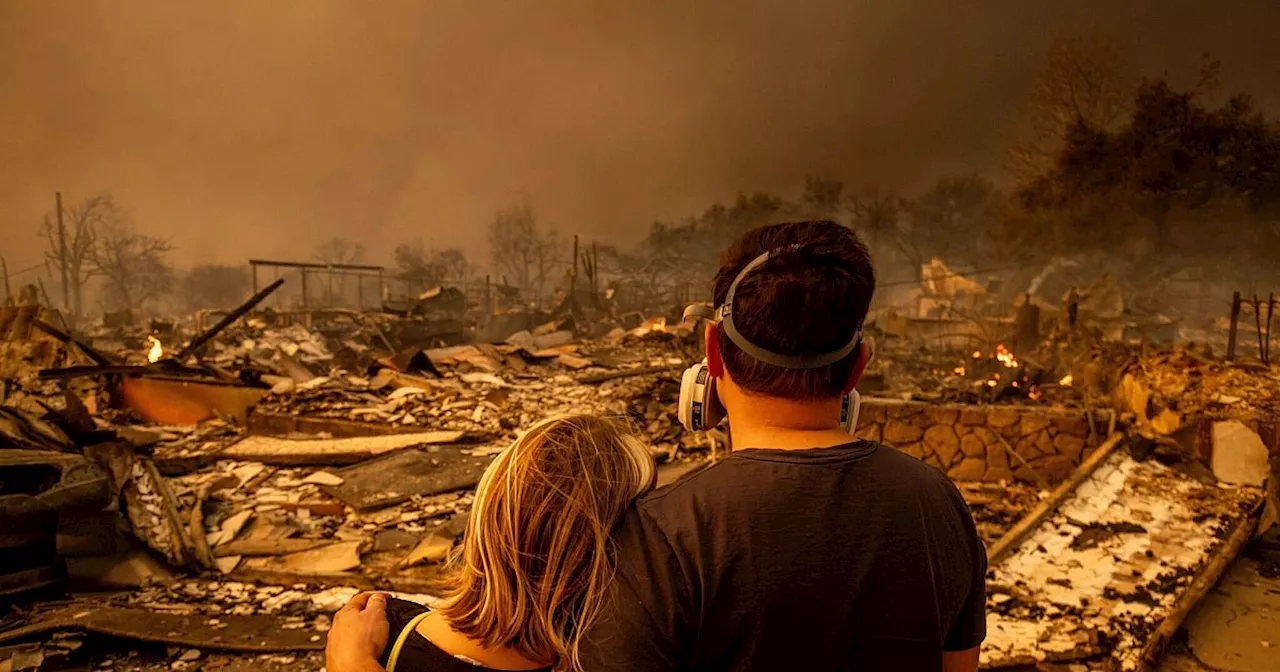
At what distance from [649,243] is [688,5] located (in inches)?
632

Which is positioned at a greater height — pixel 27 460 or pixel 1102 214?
pixel 1102 214

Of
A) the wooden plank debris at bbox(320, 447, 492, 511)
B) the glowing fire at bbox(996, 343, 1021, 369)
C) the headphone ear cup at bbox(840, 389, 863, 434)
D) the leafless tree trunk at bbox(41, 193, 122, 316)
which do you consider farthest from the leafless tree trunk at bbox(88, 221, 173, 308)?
the headphone ear cup at bbox(840, 389, 863, 434)

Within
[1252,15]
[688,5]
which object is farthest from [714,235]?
[1252,15]

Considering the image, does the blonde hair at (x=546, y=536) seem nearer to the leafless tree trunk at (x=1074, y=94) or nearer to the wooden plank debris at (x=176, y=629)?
the wooden plank debris at (x=176, y=629)

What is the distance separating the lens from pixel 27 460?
13.6 feet

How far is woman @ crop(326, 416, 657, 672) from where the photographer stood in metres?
1.08

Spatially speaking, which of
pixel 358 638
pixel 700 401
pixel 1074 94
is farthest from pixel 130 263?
pixel 1074 94

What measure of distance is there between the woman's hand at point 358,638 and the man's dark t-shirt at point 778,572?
0.57 m

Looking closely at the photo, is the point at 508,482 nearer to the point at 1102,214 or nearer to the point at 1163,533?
the point at 1163,533

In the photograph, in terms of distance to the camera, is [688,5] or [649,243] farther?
[649,243]

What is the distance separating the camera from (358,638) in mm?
1291

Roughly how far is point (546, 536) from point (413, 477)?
235 inches

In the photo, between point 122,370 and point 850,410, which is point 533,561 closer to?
point 850,410

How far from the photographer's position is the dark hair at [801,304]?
1.08 meters
